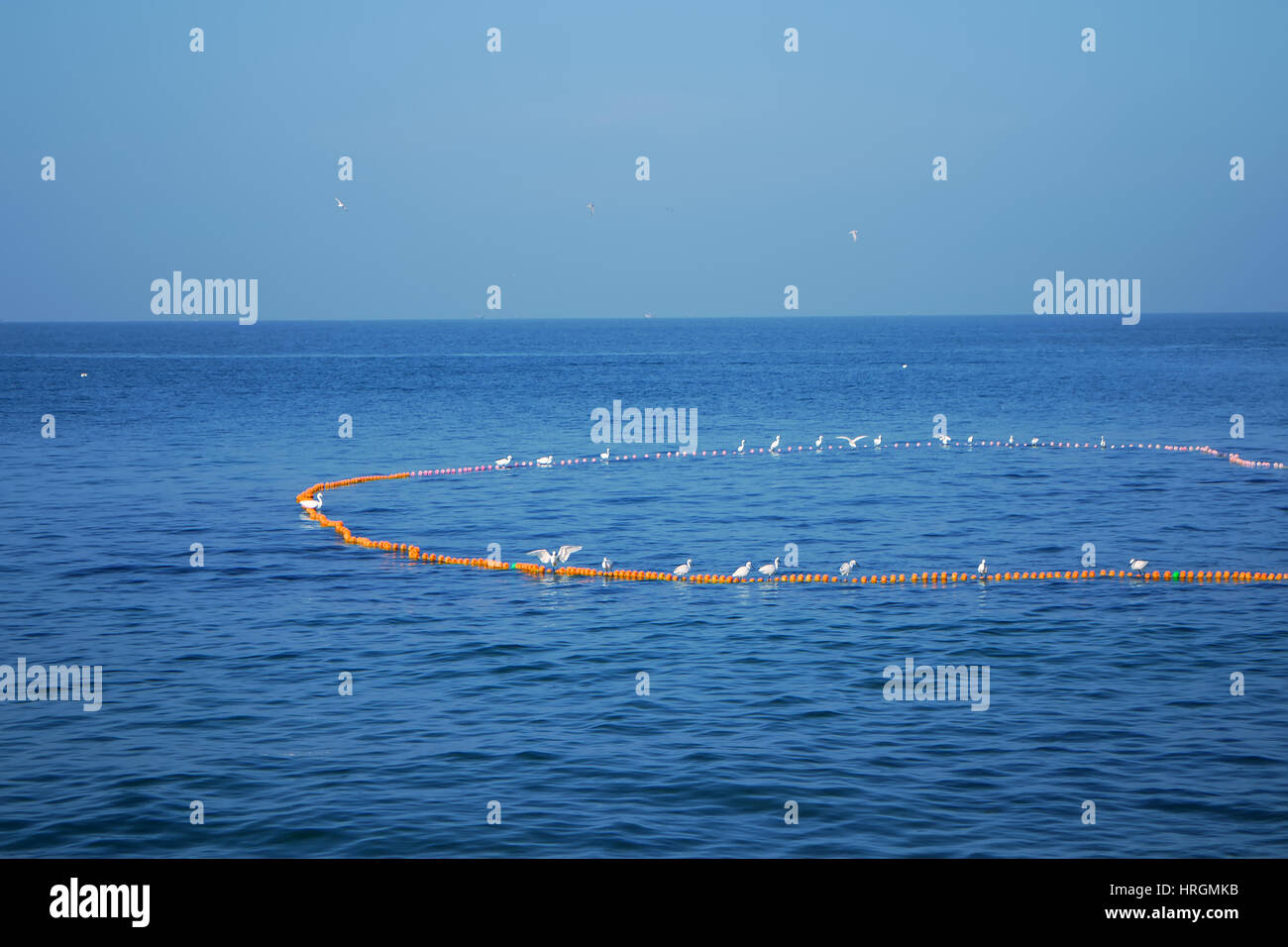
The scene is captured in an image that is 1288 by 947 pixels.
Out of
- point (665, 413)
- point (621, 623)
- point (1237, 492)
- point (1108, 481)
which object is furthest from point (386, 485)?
point (665, 413)

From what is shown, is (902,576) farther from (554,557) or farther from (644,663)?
(644,663)

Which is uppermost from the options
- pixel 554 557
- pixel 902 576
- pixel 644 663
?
pixel 554 557

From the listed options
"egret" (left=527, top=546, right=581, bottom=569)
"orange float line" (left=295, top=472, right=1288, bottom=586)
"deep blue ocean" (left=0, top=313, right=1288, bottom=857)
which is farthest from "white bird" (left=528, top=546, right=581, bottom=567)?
"deep blue ocean" (left=0, top=313, right=1288, bottom=857)

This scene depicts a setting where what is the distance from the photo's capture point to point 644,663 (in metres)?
24.2

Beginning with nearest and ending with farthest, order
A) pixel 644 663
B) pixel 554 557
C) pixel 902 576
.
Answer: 1. pixel 644 663
2. pixel 902 576
3. pixel 554 557

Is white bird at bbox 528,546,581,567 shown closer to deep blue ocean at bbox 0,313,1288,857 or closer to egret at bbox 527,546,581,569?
egret at bbox 527,546,581,569

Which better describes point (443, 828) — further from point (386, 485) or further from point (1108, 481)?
point (1108, 481)

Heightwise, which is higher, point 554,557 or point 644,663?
point 554,557

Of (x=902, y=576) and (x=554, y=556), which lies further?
(x=554, y=556)

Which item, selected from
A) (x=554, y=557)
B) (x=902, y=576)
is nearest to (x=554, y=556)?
(x=554, y=557)

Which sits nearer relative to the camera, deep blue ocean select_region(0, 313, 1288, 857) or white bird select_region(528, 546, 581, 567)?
deep blue ocean select_region(0, 313, 1288, 857)

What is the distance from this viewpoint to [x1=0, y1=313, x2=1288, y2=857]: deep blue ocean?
16.5 metres
